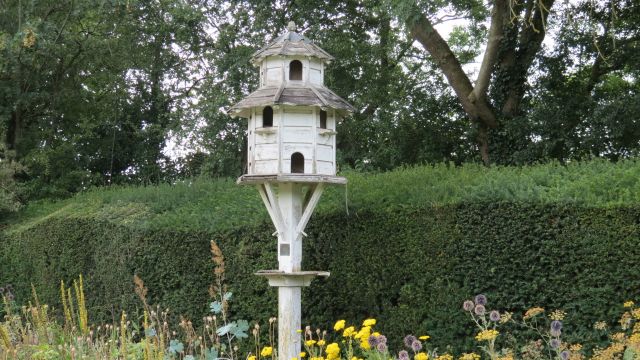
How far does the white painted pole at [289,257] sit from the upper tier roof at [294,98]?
87cm

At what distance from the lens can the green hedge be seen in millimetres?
6516

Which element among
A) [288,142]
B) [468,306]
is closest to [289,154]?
[288,142]

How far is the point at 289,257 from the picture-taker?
7656 millimetres

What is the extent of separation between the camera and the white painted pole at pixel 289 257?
7547 millimetres

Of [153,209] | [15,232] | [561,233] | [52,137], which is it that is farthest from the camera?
[52,137]

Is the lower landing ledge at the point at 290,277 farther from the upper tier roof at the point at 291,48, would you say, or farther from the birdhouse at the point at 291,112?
the upper tier roof at the point at 291,48

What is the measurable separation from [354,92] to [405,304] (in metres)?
8.25

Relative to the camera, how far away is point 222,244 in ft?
30.8

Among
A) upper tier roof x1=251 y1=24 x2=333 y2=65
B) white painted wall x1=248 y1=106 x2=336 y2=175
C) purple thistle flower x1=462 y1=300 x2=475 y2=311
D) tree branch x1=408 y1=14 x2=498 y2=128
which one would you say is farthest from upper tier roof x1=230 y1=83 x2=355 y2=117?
tree branch x1=408 y1=14 x2=498 y2=128

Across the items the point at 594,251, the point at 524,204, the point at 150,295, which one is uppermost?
the point at 524,204

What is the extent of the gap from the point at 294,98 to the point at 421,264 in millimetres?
2143

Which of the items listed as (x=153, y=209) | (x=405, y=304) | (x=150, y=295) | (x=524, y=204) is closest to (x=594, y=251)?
(x=524, y=204)

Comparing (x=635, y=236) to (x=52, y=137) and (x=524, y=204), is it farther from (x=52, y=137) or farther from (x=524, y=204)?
(x=52, y=137)

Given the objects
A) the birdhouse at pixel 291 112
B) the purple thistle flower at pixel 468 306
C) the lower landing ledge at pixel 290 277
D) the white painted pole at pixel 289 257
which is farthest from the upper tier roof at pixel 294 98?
the purple thistle flower at pixel 468 306
